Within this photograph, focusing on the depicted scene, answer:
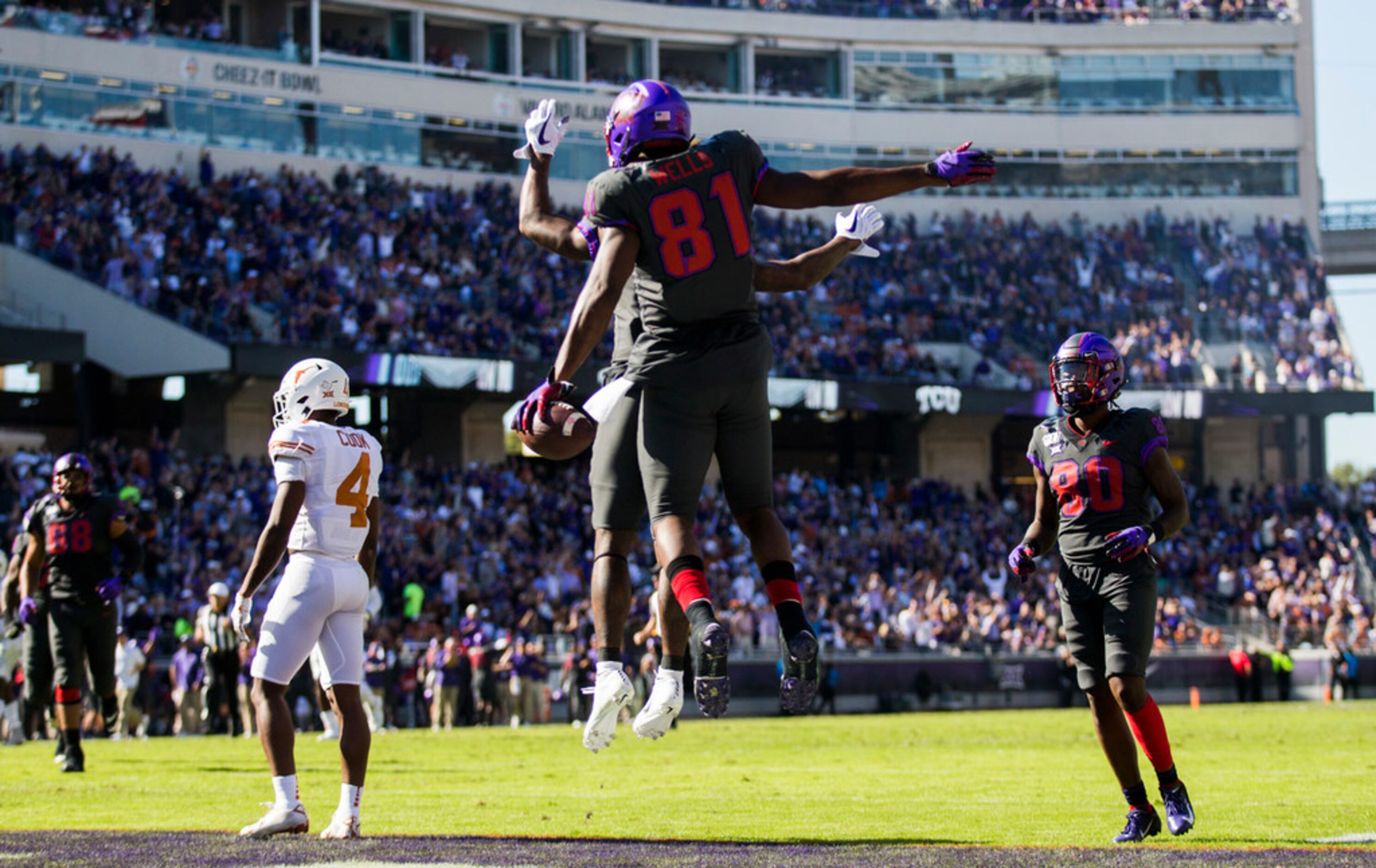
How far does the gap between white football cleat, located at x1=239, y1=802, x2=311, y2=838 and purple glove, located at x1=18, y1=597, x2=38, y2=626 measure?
17.4 ft

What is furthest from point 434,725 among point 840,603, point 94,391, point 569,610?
point 94,391

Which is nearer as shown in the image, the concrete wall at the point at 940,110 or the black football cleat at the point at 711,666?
the black football cleat at the point at 711,666

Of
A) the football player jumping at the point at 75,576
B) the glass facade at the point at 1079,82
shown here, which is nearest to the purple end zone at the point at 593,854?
the football player jumping at the point at 75,576

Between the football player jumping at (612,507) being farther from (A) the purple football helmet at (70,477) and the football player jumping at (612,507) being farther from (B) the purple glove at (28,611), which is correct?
(B) the purple glove at (28,611)

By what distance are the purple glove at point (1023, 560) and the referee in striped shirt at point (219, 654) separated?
1291 centimetres

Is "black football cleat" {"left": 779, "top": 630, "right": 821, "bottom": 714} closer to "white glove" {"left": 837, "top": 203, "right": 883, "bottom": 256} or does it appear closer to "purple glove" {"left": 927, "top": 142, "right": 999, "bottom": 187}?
"purple glove" {"left": 927, "top": 142, "right": 999, "bottom": 187}

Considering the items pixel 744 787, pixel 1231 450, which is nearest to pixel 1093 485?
pixel 744 787

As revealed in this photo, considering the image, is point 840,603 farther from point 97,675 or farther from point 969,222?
point 97,675

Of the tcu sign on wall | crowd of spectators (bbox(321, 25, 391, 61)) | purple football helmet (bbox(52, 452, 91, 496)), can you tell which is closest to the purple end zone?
purple football helmet (bbox(52, 452, 91, 496))

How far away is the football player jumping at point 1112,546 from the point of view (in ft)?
26.4

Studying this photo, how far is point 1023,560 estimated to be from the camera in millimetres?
8469

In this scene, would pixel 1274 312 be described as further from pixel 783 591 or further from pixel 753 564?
pixel 783 591

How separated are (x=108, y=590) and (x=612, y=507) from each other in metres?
6.95

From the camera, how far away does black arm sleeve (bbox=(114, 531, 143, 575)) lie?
40.4ft
